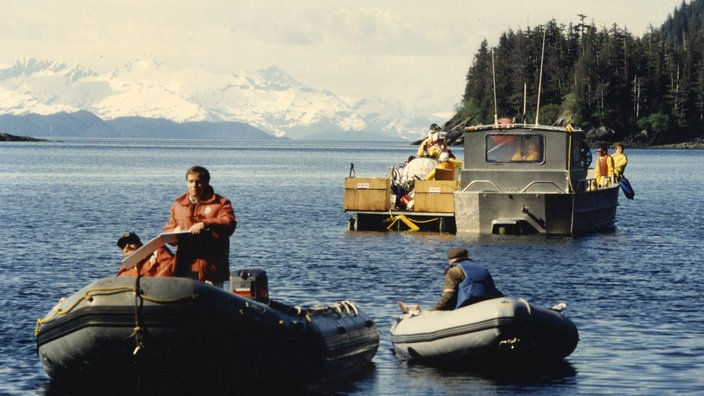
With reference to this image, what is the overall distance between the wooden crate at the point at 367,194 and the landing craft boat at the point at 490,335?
20551 mm

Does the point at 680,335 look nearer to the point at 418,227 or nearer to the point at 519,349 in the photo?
the point at 519,349

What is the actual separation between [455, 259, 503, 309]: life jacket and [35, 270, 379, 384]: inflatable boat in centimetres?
246

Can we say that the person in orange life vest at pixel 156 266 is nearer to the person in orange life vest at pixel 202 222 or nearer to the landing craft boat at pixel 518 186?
the person in orange life vest at pixel 202 222

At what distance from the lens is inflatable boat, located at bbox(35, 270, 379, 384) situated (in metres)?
13.3

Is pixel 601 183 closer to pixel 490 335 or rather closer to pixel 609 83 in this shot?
pixel 490 335

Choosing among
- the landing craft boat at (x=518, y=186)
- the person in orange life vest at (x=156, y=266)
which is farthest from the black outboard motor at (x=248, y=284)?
the landing craft boat at (x=518, y=186)

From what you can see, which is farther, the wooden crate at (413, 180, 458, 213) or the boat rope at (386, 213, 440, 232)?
the boat rope at (386, 213, 440, 232)

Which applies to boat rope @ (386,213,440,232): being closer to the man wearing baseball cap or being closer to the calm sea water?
the calm sea water

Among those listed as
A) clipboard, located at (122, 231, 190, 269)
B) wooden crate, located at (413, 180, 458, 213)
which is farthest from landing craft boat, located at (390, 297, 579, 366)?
wooden crate, located at (413, 180, 458, 213)

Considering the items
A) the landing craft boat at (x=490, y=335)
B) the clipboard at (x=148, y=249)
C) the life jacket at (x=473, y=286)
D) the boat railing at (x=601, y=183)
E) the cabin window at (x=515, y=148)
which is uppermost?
the cabin window at (x=515, y=148)

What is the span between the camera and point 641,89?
184 m

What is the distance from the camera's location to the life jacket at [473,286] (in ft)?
53.7

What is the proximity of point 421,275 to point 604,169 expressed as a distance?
46.8ft

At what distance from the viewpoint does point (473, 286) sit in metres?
16.4
